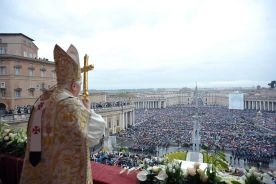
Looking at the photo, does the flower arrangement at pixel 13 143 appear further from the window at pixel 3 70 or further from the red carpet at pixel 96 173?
the window at pixel 3 70

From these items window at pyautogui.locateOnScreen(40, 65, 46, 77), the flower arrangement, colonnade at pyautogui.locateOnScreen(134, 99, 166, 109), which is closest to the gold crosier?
the flower arrangement

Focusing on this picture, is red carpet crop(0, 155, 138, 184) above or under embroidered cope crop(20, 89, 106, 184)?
under

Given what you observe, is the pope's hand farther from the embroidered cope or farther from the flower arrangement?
the flower arrangement

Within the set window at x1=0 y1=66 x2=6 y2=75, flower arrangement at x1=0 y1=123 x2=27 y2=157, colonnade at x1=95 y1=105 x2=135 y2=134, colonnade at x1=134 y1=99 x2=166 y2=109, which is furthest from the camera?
colonnade at x1=134 y1=99 x2=166 y2=109

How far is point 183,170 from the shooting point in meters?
4.32

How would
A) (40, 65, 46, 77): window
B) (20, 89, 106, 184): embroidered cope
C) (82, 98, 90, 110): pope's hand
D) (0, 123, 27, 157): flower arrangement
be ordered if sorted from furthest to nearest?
(40, 65, 46, 77): window, (0, 123, 27, 157): flower arrangement, (82, 98, 90, 110): pope's hand, (20, 89, 106, 184): embroidered cope

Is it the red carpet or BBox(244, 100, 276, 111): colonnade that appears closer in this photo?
the red carpet

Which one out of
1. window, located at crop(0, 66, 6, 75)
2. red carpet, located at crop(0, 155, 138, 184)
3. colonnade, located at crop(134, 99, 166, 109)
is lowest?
colonnade, located at crop(134, 99, 166, 109)

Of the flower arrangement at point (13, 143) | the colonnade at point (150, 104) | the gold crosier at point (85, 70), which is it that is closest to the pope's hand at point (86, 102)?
the gold crosier at point (85, 70)

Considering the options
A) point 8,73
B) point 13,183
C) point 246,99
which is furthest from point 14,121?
point 246,99

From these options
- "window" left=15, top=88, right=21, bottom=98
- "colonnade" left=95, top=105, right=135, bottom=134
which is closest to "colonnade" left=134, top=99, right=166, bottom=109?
"colonnade" left=95, top=105, right=135, bottom=134

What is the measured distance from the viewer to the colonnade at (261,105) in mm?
111938

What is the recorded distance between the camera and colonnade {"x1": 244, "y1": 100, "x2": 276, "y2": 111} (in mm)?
111938

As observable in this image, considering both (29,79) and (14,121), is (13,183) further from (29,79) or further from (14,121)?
(29,79)
